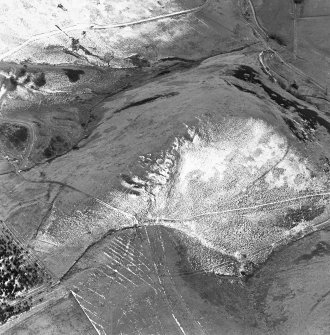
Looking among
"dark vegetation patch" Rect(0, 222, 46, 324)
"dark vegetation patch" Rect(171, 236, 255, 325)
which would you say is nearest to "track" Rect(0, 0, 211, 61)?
"dark vegetation patch" Rect(0, 222, 46, 324)

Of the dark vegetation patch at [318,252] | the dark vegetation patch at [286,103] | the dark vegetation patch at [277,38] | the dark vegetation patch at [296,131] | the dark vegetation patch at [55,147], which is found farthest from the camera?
the dark vegetation patch at [277,38]

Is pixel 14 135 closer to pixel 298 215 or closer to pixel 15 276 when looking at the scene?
pixel 15 276

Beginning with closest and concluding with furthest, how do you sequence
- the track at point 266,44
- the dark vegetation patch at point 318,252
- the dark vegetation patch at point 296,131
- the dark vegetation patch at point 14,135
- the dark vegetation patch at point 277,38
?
1. the dark vegetation patch at point 318,252
2. the dark vegetation patch at point 296,131
3. the dark vegetation patch at point 14,135
4. the track at point 266,44
5. the dark vegetation patch at point 277,38

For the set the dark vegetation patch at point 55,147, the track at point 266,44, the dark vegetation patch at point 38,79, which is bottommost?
the dark vegetation patch at point 55,147

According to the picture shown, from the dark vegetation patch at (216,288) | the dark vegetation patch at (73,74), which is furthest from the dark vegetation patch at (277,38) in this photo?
the dark vegetation patch at (216,288)

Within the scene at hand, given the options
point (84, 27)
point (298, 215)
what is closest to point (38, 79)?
point (84, 27)

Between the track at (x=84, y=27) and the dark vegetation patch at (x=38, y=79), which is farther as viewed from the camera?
the track at (x=84, y=27)

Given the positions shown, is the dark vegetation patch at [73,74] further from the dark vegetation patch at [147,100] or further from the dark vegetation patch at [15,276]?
the dark vegetation patch at [15,276]

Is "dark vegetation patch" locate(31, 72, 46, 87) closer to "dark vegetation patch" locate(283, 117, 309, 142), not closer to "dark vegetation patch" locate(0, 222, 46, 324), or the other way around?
"dark vegetation patch" locate(0, 222, 46, 324)
